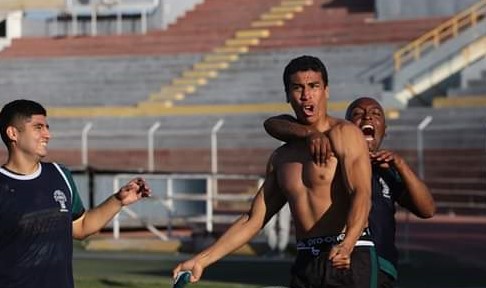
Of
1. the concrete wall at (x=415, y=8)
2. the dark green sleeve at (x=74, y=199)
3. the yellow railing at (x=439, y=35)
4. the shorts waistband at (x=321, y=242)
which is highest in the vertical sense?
the concrete wall at (x=415, y=8)

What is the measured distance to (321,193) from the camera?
7457 mm

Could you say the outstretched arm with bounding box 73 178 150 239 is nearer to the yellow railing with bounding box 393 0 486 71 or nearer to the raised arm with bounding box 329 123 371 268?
the raised arm with bounding box 329 123 371 268

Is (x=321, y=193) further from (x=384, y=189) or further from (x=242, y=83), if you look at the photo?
(x=242, y=83)

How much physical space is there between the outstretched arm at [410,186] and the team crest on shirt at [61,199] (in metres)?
1.52

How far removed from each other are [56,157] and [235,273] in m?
17.4

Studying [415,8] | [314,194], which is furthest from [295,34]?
[314,194]

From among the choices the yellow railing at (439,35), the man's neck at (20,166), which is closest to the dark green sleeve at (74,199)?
the man's neck at (20,166)

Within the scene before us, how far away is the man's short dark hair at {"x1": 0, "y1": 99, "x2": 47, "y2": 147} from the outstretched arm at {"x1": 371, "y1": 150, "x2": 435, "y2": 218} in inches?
65.1

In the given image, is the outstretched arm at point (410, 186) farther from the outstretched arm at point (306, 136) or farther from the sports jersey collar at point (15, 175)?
the sports jersey collar at point (15, 175)

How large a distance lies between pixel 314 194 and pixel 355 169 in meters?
0.25

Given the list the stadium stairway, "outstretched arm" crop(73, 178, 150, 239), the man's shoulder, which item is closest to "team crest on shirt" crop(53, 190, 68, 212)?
"outstretched arm" crop(73, 178, 150, 239)

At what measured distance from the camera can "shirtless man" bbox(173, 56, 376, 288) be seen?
23.9 ft

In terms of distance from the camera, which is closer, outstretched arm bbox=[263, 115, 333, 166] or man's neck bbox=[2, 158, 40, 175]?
outstretched arm bbox=[263, 115, 333, 166]

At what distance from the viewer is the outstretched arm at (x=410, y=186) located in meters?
8.05
